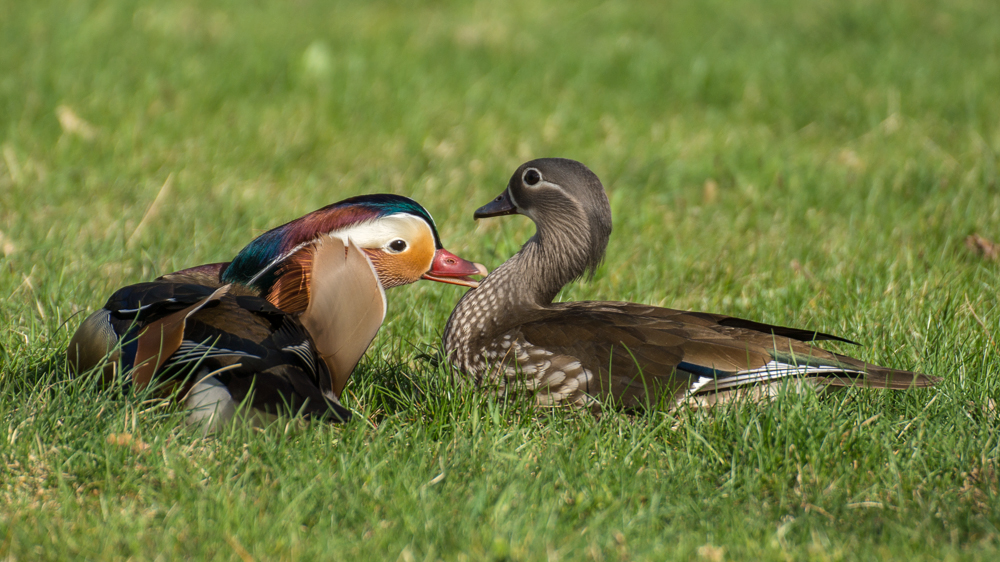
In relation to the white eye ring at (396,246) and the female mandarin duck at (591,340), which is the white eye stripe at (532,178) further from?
the white eye ring at (396,246)

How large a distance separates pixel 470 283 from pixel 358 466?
3.82 ft

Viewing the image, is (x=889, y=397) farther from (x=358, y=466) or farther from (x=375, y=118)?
(x=375, y=118)

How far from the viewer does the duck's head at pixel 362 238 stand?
3.58 meters

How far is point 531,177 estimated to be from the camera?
3.93 meters

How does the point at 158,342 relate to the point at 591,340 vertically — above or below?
above

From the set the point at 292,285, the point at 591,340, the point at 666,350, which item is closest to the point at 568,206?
the point at 591,340

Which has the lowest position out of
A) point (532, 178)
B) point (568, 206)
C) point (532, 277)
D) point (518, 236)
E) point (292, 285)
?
point (518, 236)

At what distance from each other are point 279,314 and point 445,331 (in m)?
0.82

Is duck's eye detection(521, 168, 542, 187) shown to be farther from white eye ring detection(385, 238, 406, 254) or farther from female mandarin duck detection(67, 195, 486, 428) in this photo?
white eye ring detection(385, 238, 406, 254)

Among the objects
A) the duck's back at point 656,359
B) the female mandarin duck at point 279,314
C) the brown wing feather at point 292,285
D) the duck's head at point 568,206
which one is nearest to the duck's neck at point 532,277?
the duck's head at point 568,206

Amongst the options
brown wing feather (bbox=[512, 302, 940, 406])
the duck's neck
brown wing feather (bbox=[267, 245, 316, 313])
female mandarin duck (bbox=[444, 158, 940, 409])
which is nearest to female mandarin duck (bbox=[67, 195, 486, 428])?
brown wing feather (bbox=[267, 245, 316, 313])

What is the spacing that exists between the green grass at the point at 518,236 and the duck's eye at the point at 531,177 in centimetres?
79

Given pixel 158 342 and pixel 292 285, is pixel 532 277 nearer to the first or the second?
pixel 292 285

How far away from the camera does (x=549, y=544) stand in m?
2.48
